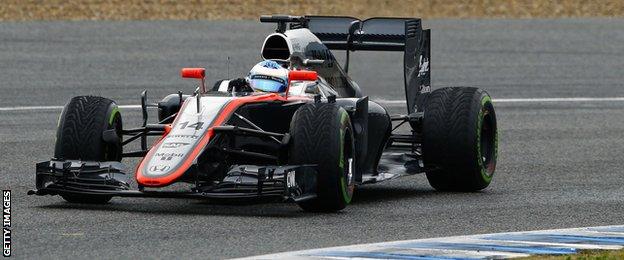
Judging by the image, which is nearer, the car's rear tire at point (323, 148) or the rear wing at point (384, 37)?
the car's rear tire at point (323, 148)

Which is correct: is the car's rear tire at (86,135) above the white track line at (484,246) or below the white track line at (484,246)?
above

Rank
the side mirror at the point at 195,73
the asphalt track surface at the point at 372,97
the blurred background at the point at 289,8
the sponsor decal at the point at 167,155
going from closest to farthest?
the asphalt track surface at the point at 372,97 < the sponsor decal at the point at 167,155 < the side mirror at the point at 195,73 < the blurred background at the point at 289,8

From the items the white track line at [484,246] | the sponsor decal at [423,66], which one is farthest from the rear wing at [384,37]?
the white track line at [484,246]

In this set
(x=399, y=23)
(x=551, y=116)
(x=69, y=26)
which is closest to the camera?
(x=399, y=23)

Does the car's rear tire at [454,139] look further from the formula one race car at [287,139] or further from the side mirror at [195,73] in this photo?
the side mirror at [195,73]

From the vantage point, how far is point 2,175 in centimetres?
1387

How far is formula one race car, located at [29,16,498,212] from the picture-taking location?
1112 cm

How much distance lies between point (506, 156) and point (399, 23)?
285cm

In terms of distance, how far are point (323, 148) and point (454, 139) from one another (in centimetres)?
179

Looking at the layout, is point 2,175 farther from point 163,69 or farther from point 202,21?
point 202,21

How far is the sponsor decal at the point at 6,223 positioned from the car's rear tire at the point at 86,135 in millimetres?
418

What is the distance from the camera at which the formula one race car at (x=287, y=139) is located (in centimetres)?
1112

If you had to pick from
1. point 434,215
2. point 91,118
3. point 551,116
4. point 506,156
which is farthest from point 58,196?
point 551,116

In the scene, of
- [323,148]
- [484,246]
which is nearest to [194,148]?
[323,148]
